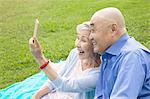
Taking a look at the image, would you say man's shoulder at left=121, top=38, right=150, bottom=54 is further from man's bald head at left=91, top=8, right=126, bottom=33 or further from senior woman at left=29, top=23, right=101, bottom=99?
senior woman at left=29, top=23, right=101, bottom=99

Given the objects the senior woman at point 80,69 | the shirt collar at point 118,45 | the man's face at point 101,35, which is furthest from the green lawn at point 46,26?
the shirt collar at point 118,45

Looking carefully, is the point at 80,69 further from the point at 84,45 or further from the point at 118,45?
the point at 118,45

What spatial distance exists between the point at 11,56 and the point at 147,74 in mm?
5329

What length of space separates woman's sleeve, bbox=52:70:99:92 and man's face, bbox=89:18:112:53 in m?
0.38

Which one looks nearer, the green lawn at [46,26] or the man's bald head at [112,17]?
the man's bald head at [112,17]

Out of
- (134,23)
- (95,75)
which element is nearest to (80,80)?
(95,75)

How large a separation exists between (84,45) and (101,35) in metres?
0.49

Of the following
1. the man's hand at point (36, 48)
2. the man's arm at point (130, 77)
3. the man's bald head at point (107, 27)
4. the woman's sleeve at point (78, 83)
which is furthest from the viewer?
the woman's sleeve at point (78, 83)

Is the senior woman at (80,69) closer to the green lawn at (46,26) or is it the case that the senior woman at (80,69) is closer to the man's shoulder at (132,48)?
the man's shoulder at (132,48)

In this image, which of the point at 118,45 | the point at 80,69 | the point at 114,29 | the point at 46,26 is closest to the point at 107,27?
the point at 114,29

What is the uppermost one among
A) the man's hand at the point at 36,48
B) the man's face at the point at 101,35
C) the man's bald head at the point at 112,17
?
the man's bald head at the point at 112,17

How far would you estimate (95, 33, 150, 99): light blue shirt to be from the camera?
118 inches

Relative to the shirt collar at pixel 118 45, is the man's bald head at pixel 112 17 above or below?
above

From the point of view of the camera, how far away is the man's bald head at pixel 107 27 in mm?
3104
